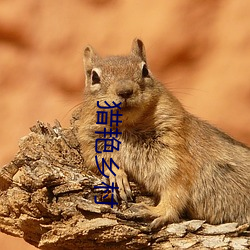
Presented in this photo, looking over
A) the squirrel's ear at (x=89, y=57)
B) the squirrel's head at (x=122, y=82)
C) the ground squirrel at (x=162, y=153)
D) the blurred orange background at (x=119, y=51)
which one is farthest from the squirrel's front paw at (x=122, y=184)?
the blurred orange background at (x=119, y=51)

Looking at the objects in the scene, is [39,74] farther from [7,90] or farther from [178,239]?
[178,239]

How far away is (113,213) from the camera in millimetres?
1403

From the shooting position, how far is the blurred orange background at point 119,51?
2.40 metres

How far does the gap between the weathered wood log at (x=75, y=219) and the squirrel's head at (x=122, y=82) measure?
0.76 feet

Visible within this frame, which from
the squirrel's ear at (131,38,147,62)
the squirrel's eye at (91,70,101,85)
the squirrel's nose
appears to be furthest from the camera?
the squirrel's ear at (131,38,147,62)

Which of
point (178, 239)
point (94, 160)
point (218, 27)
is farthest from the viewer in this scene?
point (218, 27)

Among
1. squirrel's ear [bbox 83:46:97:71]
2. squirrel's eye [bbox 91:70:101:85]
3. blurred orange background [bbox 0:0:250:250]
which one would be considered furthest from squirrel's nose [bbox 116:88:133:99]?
blurred orange background [bbox 0:0:250:250]

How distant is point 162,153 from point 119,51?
1.04 metres

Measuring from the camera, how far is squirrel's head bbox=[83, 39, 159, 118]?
1398 mm

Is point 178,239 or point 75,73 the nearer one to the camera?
point 178,239

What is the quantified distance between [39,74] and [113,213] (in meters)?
1.29

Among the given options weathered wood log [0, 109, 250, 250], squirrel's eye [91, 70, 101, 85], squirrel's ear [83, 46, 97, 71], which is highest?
squirrel's ear [83, 46, 97, 71]

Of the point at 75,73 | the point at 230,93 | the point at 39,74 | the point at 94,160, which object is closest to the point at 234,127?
the point at 230,93

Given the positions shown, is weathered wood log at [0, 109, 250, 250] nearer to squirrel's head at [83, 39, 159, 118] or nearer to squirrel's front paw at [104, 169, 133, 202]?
squirrel's front paw at [104, 169, 133, 202]
